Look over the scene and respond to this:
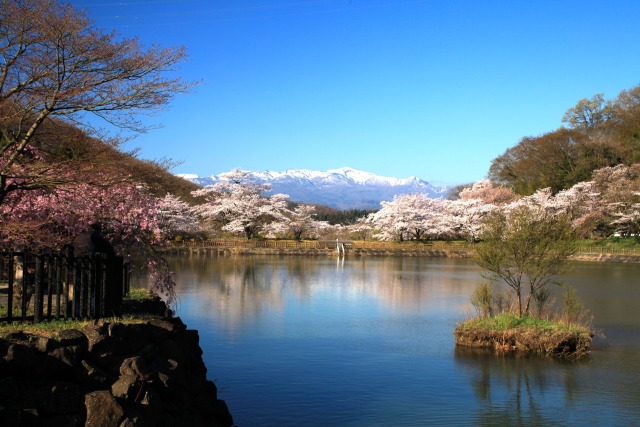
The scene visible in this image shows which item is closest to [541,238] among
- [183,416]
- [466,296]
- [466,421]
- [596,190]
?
[466,421]

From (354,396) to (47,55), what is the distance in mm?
7679

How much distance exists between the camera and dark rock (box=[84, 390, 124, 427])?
693cm

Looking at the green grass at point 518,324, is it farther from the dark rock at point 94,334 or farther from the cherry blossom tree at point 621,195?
the cherry blossom tree at point 621,195

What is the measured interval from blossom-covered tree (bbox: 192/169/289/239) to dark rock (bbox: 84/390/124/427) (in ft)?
169

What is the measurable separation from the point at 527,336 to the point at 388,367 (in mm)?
3586

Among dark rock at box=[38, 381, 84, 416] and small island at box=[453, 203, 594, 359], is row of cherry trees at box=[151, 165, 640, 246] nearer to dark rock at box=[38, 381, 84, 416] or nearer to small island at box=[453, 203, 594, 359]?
small island at box=[453, 203, 594, 359]

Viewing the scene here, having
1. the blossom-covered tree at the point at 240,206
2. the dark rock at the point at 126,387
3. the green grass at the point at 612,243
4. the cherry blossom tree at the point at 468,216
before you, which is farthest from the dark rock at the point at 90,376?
the cherry blossom tree at the point at 468,216

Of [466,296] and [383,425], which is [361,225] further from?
[383,425]

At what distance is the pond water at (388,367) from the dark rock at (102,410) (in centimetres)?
328

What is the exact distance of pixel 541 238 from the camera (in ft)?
52.2

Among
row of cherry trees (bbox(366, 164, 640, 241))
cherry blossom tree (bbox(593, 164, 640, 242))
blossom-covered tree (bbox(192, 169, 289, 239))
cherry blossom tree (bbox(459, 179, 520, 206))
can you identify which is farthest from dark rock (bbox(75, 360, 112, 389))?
cherry blossom tree (bbox(459, 179, 520, 206))

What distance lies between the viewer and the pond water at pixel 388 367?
10.6 m

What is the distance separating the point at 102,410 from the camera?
275 inches

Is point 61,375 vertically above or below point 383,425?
above
